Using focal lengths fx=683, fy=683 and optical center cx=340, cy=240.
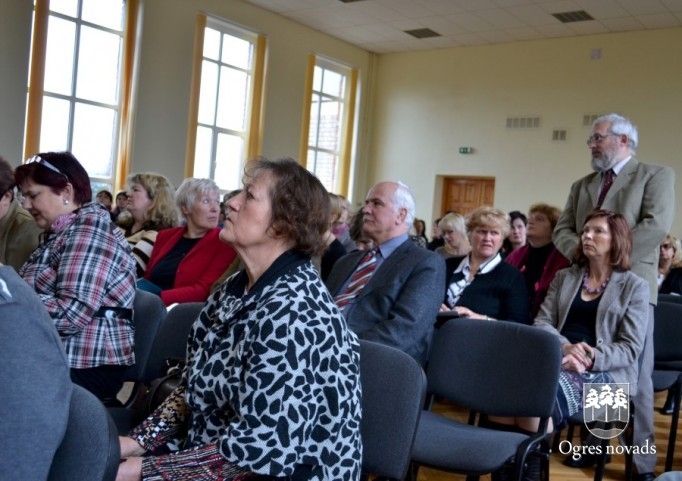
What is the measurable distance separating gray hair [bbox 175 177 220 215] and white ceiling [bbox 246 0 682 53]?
7.61m

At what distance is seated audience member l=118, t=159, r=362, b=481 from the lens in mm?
1360

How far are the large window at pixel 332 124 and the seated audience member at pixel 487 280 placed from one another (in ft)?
31.0

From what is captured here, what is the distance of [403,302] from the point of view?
2.72 meters

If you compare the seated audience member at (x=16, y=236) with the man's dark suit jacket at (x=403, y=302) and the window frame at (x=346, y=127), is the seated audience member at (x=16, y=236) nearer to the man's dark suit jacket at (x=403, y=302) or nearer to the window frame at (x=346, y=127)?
the man's dark suit jacket at (x=403, y=302)

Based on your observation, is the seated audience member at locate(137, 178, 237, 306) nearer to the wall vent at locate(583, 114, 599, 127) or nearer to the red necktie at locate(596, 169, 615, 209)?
the red necktie at locate(596, 169, 615, 209)

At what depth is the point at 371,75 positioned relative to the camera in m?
13.7

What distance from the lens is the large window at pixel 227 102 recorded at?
36.6 feet

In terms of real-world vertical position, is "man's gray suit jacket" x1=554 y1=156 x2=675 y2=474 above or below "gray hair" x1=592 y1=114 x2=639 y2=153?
below

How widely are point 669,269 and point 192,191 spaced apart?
4.21 metres

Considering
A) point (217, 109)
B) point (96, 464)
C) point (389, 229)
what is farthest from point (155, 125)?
point (96, 464)

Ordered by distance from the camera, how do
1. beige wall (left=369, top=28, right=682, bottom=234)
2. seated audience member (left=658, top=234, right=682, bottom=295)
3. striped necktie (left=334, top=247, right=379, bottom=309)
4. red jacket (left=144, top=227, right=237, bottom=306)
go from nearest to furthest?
striped necktie (left=334, top=247, right=379, bottom=309)
red jacket (left=144, top=227, right=237, bottom=306)
seated audience member (left=658, top=234, right=682, bottom=295)
beige wall (left=369, top=28, right=682, bottom=234)

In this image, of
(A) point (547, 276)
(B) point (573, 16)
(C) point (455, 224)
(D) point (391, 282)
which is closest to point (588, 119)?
(B) point (573, 16)

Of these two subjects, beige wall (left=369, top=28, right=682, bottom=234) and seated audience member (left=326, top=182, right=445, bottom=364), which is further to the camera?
beige wall (left=369, top=28, right=682, bottom=234)

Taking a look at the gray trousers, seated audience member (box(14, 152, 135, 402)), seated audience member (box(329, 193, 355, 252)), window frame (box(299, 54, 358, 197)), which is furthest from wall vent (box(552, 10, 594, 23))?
seated audience member (box(14, 152, 135, 402))
